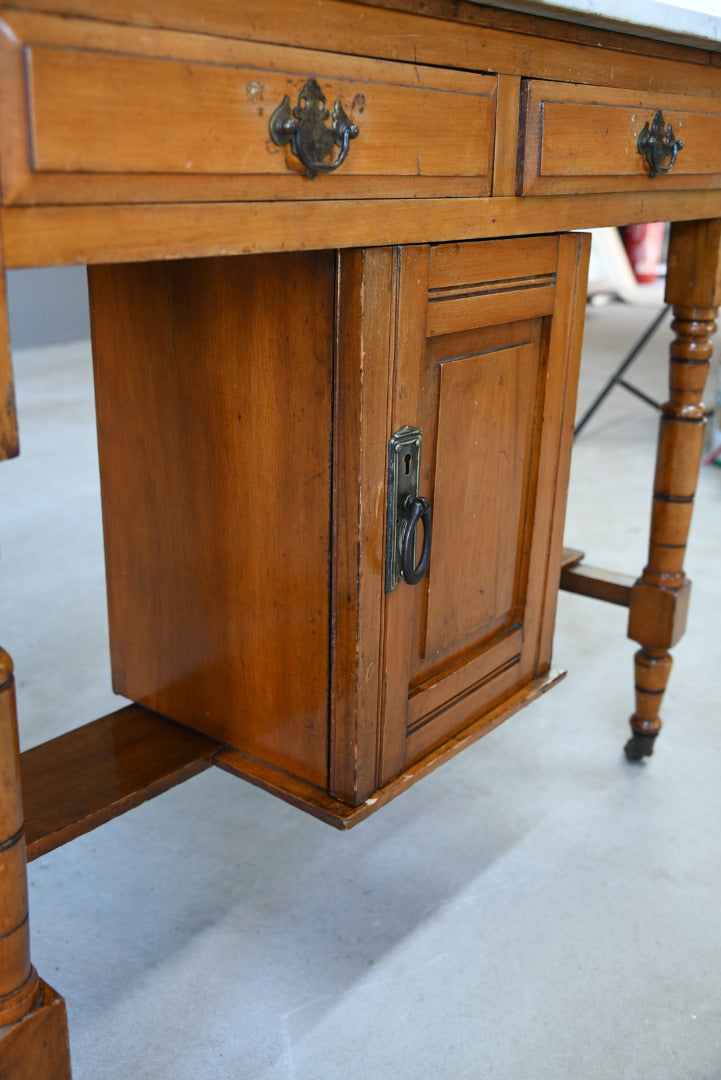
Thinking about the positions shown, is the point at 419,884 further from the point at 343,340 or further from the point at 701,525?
the point at 701,525

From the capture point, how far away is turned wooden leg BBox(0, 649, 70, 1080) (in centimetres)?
77

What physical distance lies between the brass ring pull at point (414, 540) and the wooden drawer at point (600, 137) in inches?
13.5

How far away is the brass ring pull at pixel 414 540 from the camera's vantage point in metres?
1.06

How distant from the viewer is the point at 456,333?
110 cm

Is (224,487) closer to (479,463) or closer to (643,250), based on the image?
(479,463)

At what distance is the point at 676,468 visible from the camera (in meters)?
1.69

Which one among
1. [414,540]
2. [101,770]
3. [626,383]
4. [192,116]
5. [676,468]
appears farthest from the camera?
[626,383]

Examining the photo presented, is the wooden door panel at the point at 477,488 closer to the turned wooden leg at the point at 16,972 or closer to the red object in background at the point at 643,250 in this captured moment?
the turned wooden leg at the point at 16,972

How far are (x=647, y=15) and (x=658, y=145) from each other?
0.19m

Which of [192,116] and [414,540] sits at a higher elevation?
[192,116]

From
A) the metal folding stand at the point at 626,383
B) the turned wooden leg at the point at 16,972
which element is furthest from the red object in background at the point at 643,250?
the turned wooden leg at the point at 16,972

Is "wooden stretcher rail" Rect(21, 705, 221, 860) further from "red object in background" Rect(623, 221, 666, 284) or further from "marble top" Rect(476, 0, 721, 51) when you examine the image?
"red object in background" Rect(623, 221, 666, 284)

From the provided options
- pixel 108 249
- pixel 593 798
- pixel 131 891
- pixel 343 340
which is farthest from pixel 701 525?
pixel 108 249

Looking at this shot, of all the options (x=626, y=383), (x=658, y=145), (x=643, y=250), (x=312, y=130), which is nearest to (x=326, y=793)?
(x=312, y=130)
